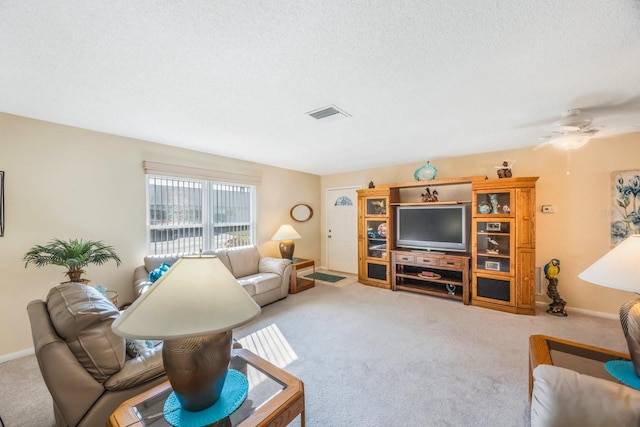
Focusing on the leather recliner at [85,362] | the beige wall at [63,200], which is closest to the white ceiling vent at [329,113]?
the leather recliner at [85,362]

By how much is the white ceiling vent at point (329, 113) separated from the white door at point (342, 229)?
3.05 meters

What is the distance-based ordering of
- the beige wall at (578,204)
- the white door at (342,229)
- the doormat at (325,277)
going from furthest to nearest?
the white door at (342,229)
the doormat at (325,277)
the beige wall at (578,204)

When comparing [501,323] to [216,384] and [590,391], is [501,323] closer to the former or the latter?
[590,391]

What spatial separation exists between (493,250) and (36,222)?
217 inches

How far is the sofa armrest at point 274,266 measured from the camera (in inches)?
157

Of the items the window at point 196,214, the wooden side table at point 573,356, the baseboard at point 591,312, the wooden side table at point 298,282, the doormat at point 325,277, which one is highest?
the window at point 196,214

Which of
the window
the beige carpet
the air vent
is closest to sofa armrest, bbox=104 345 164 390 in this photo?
the beige carpet

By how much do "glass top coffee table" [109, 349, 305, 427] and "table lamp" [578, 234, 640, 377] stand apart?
5.20 feet

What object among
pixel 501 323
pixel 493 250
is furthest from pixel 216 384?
pixel 493 250

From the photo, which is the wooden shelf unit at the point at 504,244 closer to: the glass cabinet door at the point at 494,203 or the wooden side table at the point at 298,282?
the glass cabinet door at the point at 494,203

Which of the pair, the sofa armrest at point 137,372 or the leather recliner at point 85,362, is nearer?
the leather recliner at point 85,362

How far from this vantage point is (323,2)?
3.75 ft

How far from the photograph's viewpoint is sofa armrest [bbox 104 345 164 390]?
118 centimetres

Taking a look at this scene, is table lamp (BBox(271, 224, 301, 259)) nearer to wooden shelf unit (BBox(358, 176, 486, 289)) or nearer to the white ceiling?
wooden shelf unit (BBox(358, 176, 486, 289))
